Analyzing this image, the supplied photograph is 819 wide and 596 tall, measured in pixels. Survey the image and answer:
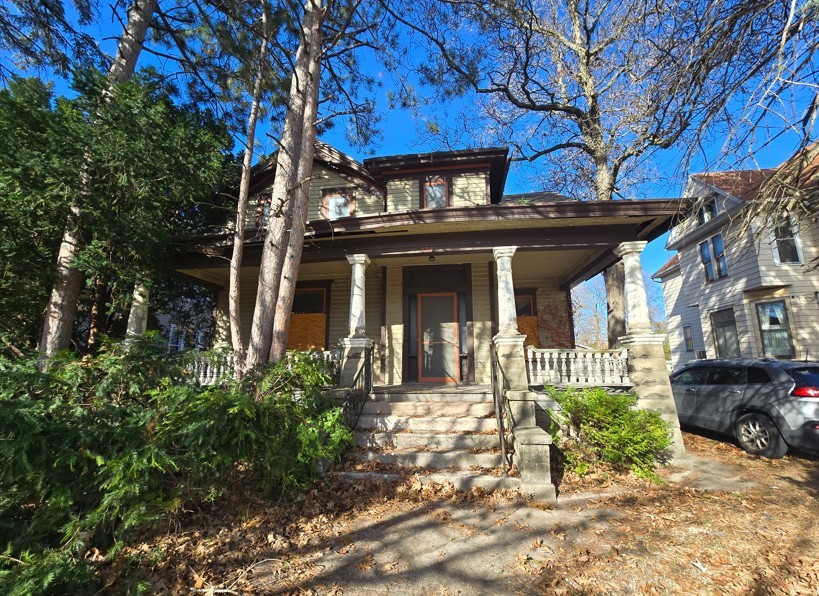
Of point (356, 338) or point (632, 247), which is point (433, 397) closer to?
point (356, 338)

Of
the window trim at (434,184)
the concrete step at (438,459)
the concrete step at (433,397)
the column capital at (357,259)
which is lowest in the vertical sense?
the concrete step at (438,459)

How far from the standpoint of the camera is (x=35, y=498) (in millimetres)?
2600

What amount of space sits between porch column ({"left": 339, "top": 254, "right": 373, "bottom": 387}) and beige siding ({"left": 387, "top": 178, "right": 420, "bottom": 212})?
2.90 meters

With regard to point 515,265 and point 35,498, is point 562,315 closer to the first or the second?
point 515,265

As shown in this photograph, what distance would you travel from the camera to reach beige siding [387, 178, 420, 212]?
973 centimetres

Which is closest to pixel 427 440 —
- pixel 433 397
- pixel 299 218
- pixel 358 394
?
pixel 433 397

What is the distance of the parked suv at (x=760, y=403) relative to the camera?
16.3ft

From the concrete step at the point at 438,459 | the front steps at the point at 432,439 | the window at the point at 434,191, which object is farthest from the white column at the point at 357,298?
the window at the point at 434,191

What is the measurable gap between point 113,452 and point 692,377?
9.00m

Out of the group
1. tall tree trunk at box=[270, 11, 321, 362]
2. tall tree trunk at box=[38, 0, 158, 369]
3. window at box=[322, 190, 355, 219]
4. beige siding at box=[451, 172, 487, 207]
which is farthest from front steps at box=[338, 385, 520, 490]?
window at box=[322, 190, 355, 219]

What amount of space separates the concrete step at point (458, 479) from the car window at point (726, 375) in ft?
15.1

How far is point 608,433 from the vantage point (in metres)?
4.99

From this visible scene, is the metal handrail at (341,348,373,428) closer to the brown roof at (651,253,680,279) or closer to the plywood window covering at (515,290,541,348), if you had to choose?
the plywood window covering at (515,290,541,348)

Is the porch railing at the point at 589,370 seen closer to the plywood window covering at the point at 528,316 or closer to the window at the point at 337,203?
the plywood window covering at the point at 528,316
